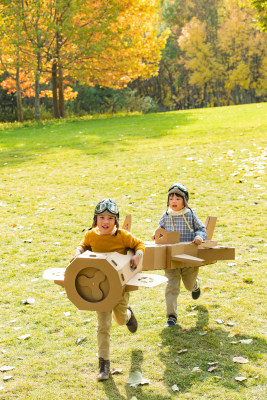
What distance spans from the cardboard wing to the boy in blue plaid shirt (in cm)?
131

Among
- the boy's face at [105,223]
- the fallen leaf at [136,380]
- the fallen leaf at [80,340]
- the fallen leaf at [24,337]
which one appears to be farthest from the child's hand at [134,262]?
the fallen leaf at [24,337]

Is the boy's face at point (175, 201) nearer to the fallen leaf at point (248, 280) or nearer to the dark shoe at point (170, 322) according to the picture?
the dark shoe at point (170, 322)

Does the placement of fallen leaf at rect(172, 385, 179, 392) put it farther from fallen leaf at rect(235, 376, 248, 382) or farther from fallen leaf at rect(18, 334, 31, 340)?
fallen leaf at rect(18, 334, 31, 340)

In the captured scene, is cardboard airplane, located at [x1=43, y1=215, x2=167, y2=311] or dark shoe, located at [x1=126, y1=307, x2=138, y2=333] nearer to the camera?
cardboard airplane, located at [x1=43, y1=215, x2=167, y2=311]

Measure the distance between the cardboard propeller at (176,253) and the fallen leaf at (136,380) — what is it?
92cm

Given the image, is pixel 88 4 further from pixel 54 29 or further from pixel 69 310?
pixel 69 310

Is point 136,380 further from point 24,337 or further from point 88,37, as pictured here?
point 88,37

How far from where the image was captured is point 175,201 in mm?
5434

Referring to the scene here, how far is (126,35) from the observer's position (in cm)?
3145

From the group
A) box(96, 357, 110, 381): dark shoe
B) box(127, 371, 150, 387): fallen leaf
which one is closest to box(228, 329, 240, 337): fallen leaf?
box(127, 371, 150, 387): fallen leaf

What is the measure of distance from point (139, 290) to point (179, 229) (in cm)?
128

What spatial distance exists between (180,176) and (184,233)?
25.4ft

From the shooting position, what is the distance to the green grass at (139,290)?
4316mm

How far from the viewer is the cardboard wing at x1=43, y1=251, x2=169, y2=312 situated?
12.5 feet
